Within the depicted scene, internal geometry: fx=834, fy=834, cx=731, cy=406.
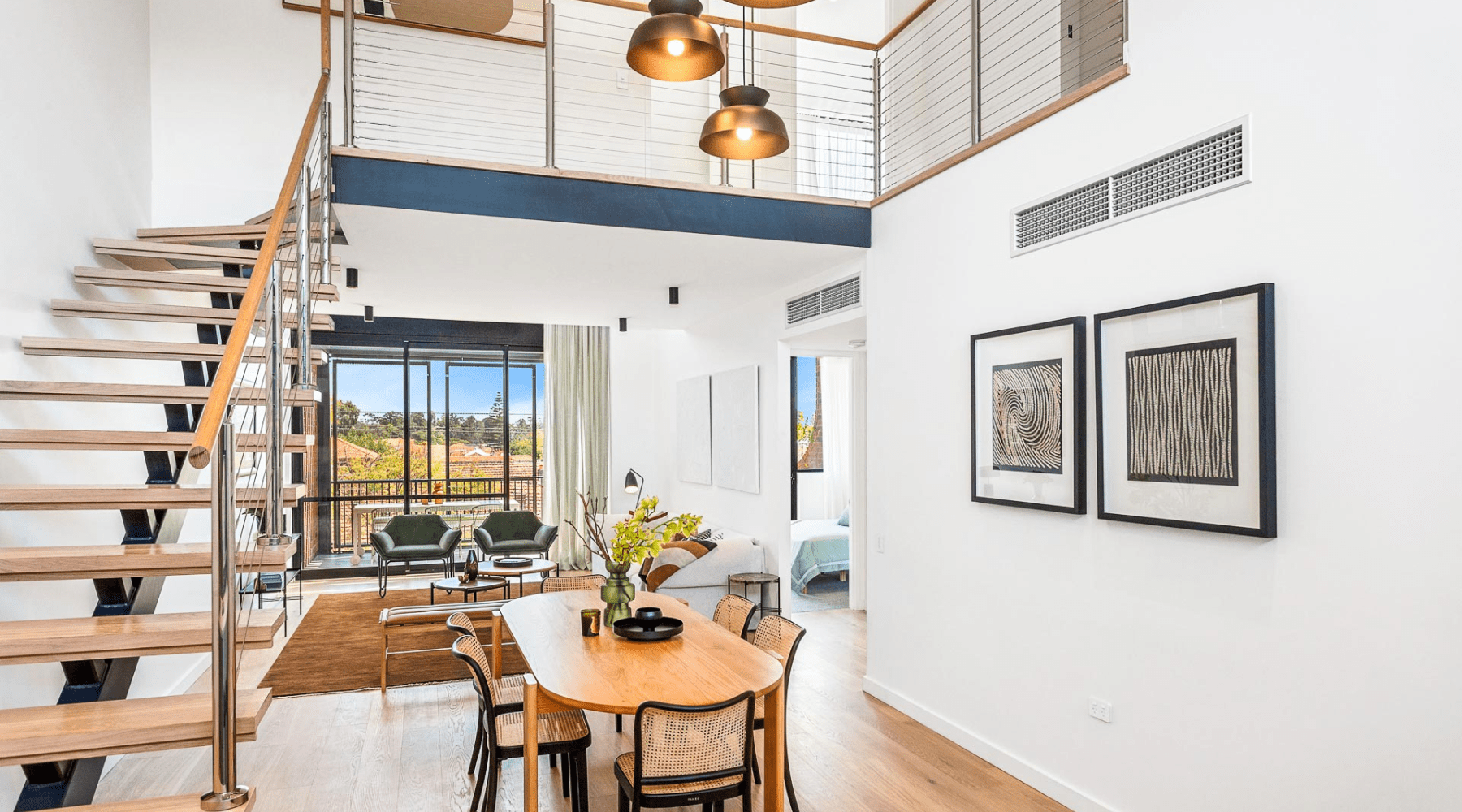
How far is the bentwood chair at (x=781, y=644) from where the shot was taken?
3.16 metres

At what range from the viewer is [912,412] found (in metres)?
4.59

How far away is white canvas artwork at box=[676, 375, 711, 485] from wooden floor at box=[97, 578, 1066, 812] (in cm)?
344

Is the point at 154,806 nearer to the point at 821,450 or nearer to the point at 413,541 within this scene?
the point at 413,541

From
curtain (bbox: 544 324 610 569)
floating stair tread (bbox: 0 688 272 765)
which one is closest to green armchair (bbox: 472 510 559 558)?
curtain (bbox: 544 324 610 569)

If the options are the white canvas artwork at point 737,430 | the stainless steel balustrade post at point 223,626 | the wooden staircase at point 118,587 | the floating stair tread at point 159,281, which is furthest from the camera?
the white canvas artwork at point 737,430

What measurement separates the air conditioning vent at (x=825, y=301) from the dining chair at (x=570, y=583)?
232 centimetres

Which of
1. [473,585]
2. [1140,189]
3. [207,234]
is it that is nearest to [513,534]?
[473,585]

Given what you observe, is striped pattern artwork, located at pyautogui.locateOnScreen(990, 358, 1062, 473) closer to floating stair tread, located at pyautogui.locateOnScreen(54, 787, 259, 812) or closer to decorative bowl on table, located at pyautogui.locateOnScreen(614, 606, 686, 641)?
decorative bowl on table, located at pyautogui.locateOnScreen(614, 606, 686, 641)

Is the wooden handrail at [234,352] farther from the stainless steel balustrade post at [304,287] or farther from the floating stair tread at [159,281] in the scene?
the floating stair tread at [159,281]

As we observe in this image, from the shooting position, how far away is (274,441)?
249 centimetres

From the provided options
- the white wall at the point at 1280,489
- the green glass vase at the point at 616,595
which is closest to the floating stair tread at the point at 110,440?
the green glass vase at the point at 616,595

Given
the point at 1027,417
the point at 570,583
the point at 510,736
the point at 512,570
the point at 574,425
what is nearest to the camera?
the point at 510,736

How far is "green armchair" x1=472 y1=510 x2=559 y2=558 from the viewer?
8.40 metres

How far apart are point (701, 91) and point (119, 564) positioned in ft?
19.3
